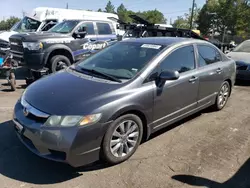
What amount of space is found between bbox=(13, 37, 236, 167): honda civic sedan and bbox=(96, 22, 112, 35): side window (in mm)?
5232

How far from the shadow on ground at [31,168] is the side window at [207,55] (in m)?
2.70

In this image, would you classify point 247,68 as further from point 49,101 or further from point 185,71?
point 49,101

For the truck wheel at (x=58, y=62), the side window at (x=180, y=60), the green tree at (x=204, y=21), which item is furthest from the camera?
the green tree at (x=204, y=21)

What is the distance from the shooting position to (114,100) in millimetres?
3336

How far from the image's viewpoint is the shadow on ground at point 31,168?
320cm

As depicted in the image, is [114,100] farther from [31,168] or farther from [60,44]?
[60,44]

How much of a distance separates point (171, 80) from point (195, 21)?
173 ft

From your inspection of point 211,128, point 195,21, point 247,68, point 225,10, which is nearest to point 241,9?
point 225,10

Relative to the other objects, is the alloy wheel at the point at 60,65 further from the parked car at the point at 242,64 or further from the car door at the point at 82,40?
the parked car at the point at 242,64

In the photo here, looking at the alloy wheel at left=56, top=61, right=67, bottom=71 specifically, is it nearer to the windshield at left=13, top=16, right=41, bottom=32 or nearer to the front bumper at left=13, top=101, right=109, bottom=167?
the front bumper at left=13, top=101, right=109, bottom=167

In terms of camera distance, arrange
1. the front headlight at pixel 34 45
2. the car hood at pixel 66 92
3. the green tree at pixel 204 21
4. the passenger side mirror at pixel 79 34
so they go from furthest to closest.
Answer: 1. the green tree at pixel 204 21
2. the passenger side mirror at pixel 79 34
3. the front headlight at pixel 34 45
4. the car hood at pixel 66 92

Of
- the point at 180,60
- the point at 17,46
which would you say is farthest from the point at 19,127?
the point at 17,46

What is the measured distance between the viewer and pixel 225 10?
142 feet

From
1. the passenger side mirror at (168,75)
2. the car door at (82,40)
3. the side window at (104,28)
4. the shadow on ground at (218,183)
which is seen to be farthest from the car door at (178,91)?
the side window at (104,28)
